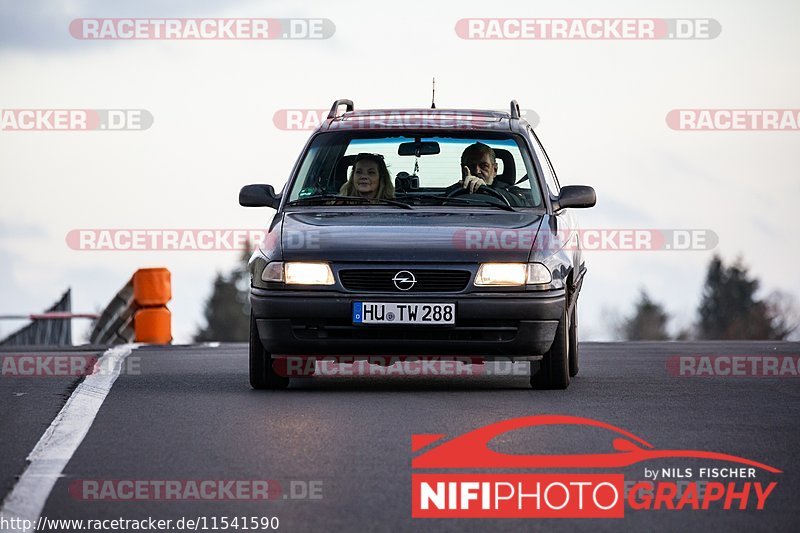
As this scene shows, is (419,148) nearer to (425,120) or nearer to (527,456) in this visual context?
(425,120)

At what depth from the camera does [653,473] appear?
745 cm

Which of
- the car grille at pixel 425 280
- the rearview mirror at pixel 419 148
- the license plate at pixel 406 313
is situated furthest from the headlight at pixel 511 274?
the rearview mirror at pixel 419 148

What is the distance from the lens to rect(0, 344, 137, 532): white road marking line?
6.68 metres

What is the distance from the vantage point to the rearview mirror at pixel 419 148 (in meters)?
12.6

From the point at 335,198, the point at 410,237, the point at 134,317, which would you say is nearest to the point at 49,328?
the point at 134,317

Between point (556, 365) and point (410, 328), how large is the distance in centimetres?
103

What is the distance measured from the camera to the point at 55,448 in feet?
27.0

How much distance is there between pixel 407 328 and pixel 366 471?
11.4 ft

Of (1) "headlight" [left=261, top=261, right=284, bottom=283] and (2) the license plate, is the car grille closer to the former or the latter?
(2) the license plate

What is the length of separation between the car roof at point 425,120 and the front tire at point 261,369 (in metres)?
2.13

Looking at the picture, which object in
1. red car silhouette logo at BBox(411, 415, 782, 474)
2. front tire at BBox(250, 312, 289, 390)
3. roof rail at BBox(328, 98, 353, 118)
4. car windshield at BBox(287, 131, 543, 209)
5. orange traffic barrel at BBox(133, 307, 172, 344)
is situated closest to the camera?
red car silhouette logo at BBox(411, 415, 782, 474)

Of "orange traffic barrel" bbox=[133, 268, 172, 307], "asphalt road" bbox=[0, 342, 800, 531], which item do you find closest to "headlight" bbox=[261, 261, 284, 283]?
"asphalt road" bbox=[0, 342, 800, 531]

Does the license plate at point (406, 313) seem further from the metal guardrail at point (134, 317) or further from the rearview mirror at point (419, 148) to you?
the metal guardrail at point (134, 317)

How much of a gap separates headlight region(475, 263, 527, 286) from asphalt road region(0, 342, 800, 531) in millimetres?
698
